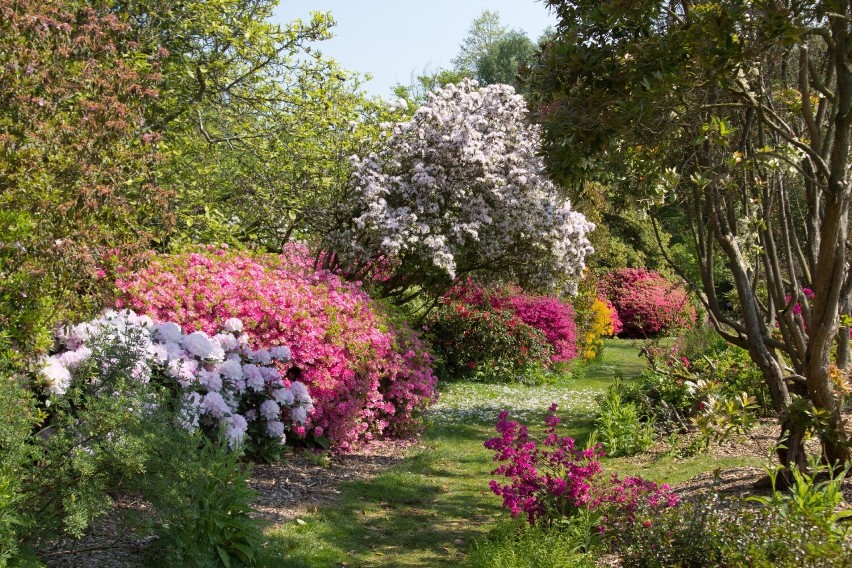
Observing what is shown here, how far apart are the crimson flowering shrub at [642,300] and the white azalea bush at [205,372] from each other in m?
17.5

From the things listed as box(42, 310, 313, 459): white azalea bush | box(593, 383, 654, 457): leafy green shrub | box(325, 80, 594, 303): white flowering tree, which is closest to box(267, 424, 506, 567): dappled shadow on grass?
box(42, 310, 313, 459): white azalea bush

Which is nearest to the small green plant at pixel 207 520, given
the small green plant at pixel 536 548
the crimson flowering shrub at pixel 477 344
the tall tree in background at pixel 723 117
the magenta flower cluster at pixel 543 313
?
the small green plant at pixel 536 548

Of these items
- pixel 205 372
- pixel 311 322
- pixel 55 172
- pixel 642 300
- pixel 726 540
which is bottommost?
pixel 726 540

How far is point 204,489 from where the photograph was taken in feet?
14.1

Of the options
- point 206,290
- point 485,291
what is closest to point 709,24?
point 206,290

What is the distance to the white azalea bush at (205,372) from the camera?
5.07m

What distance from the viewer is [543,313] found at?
52.4 feet

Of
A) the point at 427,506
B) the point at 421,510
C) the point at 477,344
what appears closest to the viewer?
the point at 421,510

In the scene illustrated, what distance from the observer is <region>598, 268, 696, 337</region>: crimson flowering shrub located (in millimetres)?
23406

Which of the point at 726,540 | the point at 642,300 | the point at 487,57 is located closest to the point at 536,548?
the point at 726,540

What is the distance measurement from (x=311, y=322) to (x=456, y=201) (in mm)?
3962

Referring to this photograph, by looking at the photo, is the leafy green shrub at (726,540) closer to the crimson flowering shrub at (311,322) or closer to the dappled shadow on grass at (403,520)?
the dappled shadow on grass at (403,520)

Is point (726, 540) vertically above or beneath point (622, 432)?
above

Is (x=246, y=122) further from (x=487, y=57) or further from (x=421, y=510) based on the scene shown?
(x=487, y=57)
